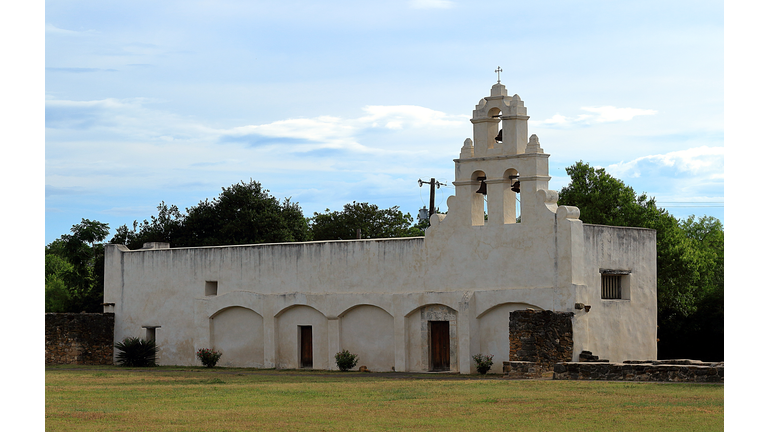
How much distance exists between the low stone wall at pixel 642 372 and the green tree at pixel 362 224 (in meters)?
31.2

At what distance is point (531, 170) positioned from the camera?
27703mm

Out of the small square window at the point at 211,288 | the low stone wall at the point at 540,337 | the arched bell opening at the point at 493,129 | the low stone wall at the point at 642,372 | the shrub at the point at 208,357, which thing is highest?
the arched bell opening at the point at 493,129

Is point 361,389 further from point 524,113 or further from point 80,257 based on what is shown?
point 80,257

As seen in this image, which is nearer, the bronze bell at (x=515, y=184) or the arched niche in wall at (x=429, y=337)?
the bronze bell at (x=515, y=184)

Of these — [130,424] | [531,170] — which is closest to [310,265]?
[531,170]

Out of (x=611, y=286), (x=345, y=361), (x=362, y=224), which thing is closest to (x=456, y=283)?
(x=345, y=361)

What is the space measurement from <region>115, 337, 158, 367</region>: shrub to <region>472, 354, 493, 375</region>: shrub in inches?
489

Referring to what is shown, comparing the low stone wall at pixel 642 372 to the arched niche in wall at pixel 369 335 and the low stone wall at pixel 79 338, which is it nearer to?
the arched niche in wall at pixel 369 335

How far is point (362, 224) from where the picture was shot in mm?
55531

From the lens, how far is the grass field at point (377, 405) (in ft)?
49.4

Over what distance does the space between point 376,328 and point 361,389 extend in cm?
870

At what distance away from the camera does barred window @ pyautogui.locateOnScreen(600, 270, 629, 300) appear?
2833 cm

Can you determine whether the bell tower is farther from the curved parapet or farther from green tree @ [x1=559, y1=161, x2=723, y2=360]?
green tree @ [x1=559, y1=161, x2=723, y2=360]

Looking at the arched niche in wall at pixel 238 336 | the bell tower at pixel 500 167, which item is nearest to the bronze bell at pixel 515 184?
the bell tower at pixel 500 167
